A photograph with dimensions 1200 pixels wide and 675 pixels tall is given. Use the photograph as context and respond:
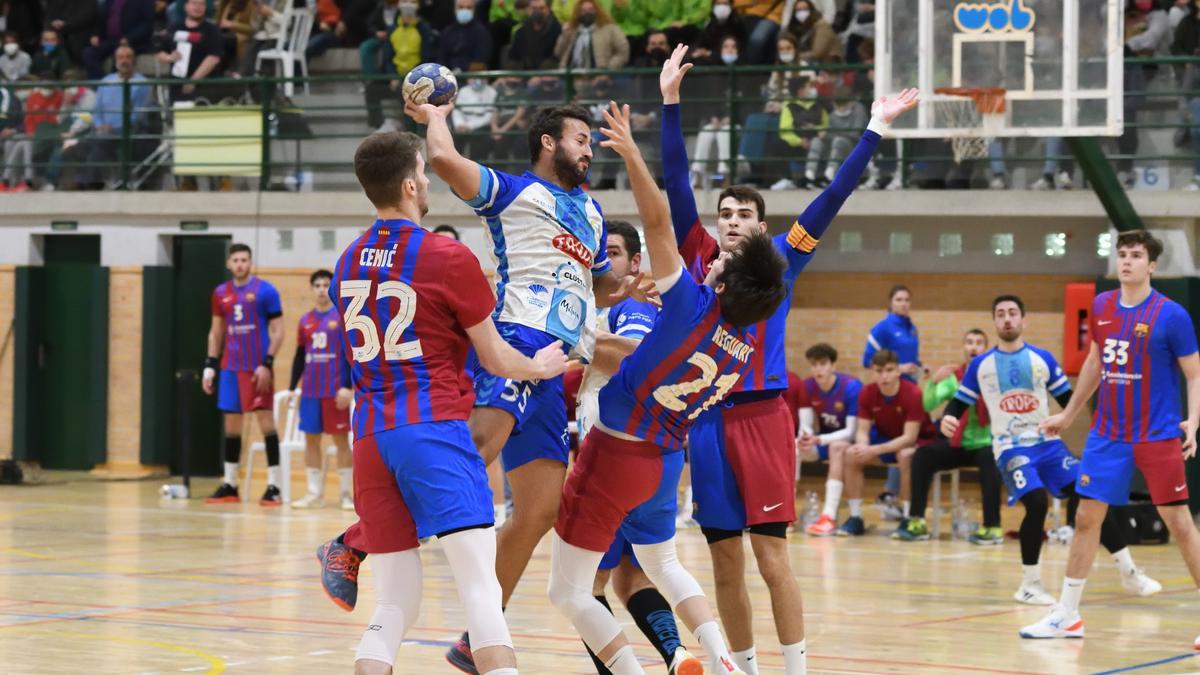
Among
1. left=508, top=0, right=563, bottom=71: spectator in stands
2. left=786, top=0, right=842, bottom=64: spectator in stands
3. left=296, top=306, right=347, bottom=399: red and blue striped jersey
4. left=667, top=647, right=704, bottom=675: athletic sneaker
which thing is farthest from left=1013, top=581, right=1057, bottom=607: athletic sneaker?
left=508, top=0, right=563, bottom=71: spectator in stands

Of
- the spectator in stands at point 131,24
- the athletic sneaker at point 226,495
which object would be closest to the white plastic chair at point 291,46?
the spectator in stands at point 131,24

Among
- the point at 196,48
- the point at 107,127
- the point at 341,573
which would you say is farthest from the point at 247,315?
the point at 341,573

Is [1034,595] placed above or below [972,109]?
below

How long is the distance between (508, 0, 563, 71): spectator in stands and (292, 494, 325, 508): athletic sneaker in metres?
5.31

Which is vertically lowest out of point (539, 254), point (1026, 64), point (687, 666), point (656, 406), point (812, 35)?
point (687, 666)

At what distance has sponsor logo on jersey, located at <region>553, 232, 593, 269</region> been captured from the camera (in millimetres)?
6691

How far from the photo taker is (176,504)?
16750 mm

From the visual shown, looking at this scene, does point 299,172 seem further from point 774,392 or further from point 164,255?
point 774,392

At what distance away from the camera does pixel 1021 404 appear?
12.5 meters

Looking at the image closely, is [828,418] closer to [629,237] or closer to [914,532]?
[914,532]

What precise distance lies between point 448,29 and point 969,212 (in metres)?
6.48

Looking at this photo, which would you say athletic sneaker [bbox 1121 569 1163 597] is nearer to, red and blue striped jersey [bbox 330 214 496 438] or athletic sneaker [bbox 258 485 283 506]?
red and blue striped jersey [bbox 330 214 496 438]

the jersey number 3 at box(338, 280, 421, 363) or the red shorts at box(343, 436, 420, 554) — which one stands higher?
the jersey number 3 at box(338, 280, 421, 363)

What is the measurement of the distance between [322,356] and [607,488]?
10791 millimetres
